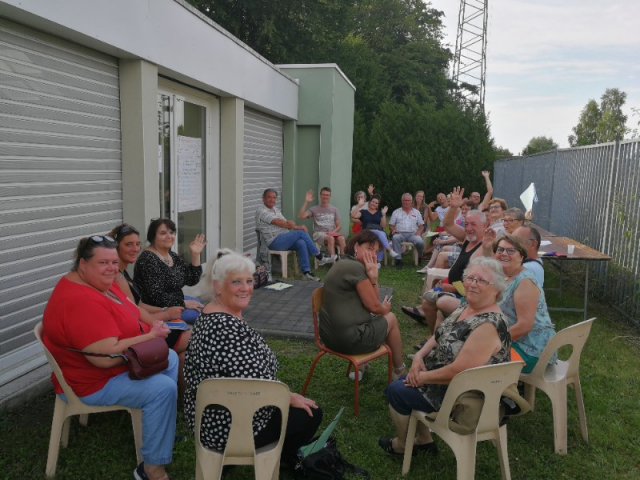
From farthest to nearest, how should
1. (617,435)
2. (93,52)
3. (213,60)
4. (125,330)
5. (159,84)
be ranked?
(213,60) → (159,84) → (93,52) → (617,435) → (125,330)

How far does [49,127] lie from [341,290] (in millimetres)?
2746

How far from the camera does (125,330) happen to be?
3.08 meters

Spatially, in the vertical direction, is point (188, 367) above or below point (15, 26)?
below

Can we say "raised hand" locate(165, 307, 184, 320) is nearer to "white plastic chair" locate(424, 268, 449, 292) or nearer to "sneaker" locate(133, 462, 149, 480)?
"sneaker" locate(133, 462, 149, 480)

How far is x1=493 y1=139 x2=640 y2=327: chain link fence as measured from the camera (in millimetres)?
7051

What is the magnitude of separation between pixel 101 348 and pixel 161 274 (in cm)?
155

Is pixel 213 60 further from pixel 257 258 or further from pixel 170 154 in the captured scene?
pixel 257 258

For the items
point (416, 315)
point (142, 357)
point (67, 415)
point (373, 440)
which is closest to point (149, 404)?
point (142, 357)

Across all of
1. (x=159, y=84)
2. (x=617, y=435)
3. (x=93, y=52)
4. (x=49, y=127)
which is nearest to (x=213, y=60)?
(x=159, y=84)

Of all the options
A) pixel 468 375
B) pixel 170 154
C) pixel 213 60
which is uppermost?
pixel 213 60

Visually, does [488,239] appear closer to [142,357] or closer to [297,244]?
[142,357]

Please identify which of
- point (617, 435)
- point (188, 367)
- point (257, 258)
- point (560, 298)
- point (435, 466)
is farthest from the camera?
point (257, 258)

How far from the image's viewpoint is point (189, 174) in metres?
7.09

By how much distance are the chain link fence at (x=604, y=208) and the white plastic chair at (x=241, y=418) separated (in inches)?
224
